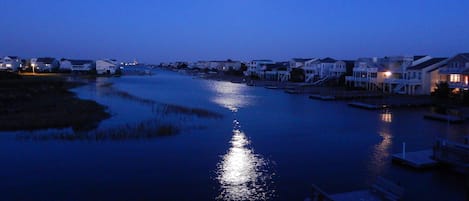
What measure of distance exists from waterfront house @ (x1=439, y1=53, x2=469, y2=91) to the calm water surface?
1328 cm

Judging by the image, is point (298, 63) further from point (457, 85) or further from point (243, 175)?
point (243, 175)

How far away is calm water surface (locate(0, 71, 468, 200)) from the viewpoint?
1208 cm

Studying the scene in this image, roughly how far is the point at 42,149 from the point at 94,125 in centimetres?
533

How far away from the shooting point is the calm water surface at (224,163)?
12.1m

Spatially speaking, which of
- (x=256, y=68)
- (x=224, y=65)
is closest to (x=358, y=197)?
(x=256, y=68)

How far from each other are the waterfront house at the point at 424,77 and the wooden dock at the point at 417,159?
2723 centimetres

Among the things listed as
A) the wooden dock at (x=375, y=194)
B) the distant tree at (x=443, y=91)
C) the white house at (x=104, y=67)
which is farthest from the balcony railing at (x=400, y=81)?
the white house at (x=104, y=67)

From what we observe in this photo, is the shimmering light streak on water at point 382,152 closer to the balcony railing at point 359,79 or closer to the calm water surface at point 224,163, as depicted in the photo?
the calm water surface at point 224,163

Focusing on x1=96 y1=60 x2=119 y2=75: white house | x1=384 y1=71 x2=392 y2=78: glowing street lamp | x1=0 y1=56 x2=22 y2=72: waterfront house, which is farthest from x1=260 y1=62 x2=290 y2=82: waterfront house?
x1=0 y1=56 x2=22 y2=72: waterfront house

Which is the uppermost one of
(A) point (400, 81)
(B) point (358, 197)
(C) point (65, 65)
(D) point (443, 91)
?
(C) point (65, 65)

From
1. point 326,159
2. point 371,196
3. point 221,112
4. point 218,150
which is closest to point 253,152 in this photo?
point 218,150

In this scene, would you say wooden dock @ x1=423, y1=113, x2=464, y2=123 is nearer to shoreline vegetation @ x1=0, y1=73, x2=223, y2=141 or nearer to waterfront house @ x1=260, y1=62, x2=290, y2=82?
shoreline vegetation @ x1=0, y1=73, x2=223, y2=141

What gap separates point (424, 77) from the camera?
4019 centimetres

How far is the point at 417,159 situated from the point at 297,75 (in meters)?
55.5
